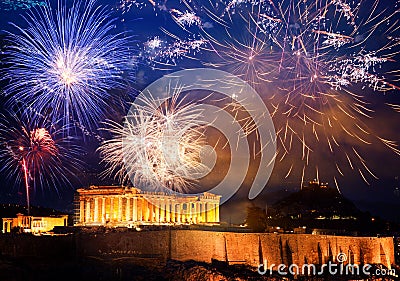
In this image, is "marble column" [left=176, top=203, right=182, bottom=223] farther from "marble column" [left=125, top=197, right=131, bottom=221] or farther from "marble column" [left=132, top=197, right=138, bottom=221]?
"marble column" [left=125, top=197, right=131, bottom=221]

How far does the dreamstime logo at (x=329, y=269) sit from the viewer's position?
4448 centimetres

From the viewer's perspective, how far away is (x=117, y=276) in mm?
35875

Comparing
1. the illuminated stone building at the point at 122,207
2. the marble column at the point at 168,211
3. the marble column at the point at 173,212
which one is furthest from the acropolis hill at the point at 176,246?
the marble column at the point at 173,212

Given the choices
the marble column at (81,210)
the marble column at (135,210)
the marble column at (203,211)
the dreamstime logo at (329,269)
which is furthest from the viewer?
the marble column at (203,211)

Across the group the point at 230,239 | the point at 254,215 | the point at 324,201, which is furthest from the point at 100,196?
the point at 324,201

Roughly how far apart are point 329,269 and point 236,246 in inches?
331

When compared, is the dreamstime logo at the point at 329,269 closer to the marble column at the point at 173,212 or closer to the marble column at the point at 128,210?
the marble column at the point at 128,210

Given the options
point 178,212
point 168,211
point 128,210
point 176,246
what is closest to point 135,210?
point 128,210

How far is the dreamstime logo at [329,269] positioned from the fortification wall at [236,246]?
1.23ft

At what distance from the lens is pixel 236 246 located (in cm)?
4341

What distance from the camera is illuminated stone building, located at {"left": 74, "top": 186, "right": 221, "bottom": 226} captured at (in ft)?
194

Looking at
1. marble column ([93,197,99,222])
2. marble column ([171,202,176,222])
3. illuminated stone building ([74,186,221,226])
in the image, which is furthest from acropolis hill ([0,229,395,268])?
marble column ([171,202,176,222])

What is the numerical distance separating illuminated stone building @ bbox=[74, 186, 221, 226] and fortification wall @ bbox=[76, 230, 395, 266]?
15.5m

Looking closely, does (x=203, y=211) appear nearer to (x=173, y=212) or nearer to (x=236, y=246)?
(x=173, y=212)
